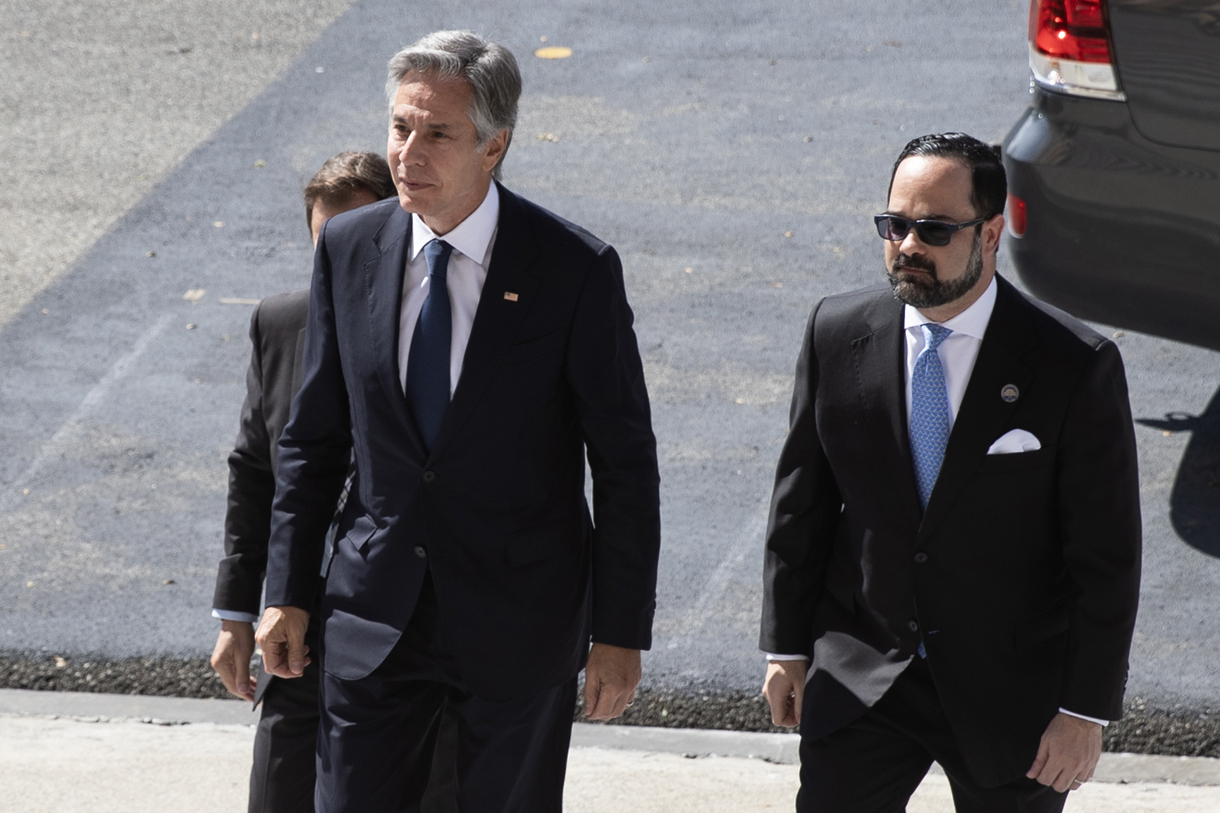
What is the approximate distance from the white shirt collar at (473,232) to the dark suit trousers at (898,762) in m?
1.31

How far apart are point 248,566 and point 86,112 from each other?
23.3ft

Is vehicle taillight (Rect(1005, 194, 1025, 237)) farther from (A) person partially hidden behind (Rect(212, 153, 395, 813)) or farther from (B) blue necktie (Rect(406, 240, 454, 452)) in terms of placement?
(B) blue necktie (Rect(406, 240, 454, 452))

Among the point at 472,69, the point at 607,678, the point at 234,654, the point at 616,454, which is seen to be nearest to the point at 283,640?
the point at 234,654

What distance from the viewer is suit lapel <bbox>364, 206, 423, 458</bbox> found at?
3.34 metres

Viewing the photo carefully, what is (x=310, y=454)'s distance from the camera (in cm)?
353

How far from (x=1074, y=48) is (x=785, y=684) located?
127 inches

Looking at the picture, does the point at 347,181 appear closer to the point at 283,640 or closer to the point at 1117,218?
the point at 283,640

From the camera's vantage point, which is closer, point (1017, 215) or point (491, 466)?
point (491, 466)

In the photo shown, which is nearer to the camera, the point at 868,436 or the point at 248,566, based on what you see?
the point at 868,436

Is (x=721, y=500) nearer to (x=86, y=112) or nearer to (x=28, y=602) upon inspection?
(x=28, y=602)

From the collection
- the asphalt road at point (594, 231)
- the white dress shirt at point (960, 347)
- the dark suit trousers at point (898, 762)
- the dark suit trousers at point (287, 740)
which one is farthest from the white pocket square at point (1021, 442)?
the asphalt road at point (594, 231)

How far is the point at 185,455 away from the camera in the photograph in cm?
648

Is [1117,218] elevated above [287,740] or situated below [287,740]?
above

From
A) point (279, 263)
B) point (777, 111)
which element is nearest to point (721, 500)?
point (279, 263)
